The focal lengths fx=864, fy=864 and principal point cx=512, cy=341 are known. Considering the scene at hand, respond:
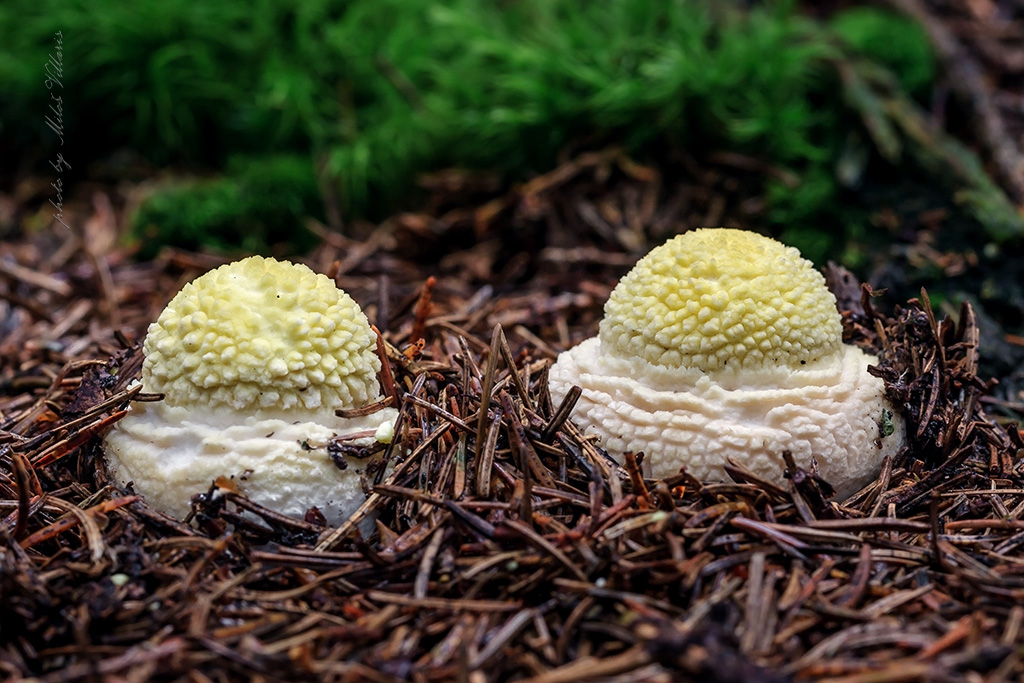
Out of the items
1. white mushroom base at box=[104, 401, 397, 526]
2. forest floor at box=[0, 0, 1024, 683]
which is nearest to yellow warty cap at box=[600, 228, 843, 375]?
forest floor at box=[0, 0, 1024, 683]

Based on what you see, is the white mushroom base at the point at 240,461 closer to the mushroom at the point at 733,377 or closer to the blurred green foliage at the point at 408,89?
the mushroom at the point at 733,377

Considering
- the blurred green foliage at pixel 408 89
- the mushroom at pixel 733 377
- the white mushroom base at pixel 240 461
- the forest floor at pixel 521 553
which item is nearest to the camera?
the forest floor at pixel 521 553

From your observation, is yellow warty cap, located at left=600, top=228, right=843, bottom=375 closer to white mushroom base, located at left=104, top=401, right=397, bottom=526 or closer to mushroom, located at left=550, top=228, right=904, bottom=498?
Answer: mushroom, located at left=550, top=228, right=904, bottom=498

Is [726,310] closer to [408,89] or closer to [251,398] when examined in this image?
[251,398]

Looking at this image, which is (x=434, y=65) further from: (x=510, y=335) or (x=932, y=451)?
(x=932, y=451)

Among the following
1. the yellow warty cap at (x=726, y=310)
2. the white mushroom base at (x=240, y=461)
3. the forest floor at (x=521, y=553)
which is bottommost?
the forest floor at (x=521, y=553)

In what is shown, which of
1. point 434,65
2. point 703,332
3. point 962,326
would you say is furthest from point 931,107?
point 703,332

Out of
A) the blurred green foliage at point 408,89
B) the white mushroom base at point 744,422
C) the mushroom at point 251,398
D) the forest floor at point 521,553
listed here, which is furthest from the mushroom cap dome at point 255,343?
the blurred green foliage at point 408,89

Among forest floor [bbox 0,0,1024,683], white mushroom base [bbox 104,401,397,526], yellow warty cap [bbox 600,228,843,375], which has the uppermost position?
yellow warty cap [bbox 600,228,843,375]

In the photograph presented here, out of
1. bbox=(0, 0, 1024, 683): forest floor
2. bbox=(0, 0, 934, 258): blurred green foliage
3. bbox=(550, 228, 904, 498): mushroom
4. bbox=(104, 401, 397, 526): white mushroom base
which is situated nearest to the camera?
bbox=(0, 0, 1024, 683): forest floor
